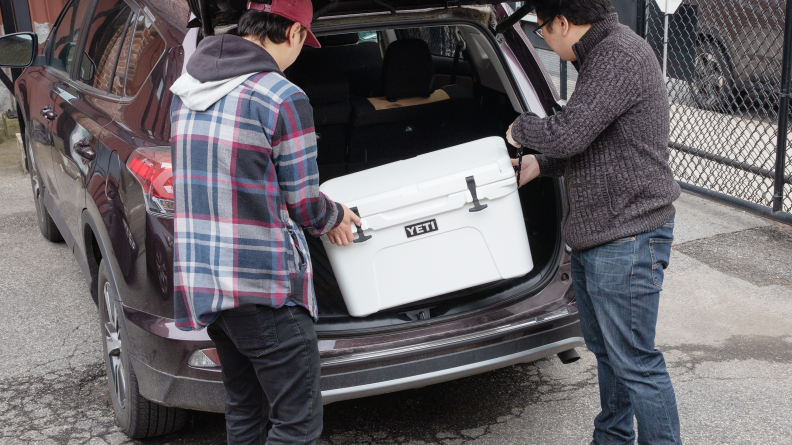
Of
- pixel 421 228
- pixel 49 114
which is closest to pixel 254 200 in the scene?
pixel 421 228

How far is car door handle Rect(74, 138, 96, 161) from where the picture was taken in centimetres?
286

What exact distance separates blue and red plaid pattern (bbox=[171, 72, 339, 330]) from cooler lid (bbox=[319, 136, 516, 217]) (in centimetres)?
42

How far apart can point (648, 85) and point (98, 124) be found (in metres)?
2.04

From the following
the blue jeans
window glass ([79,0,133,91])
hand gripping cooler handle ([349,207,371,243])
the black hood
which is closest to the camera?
the black hood

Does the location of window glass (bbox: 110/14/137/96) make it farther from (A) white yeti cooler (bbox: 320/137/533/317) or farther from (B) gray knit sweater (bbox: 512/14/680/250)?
(B) gray knit sweater (bbox: 512/14/680/250)

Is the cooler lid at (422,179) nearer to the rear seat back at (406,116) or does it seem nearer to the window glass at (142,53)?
the window glass at (142,53)

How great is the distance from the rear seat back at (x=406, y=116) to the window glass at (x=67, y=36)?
1.48m

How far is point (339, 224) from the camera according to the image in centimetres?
222

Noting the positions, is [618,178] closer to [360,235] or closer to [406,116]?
[360,235]

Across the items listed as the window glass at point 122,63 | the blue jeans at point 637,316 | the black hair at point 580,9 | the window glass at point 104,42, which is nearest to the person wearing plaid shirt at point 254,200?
the black hair at point 580,9

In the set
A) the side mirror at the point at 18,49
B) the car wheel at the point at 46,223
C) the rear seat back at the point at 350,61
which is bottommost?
the car wheel at the point at 46,223

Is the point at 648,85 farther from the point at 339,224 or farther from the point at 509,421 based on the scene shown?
the point at 509,421

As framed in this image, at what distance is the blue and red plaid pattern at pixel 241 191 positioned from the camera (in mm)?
1812

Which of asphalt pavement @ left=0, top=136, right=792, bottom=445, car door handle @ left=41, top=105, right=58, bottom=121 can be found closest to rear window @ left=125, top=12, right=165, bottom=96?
car door handle @ left=41, top=105, right=58, bottom=121
